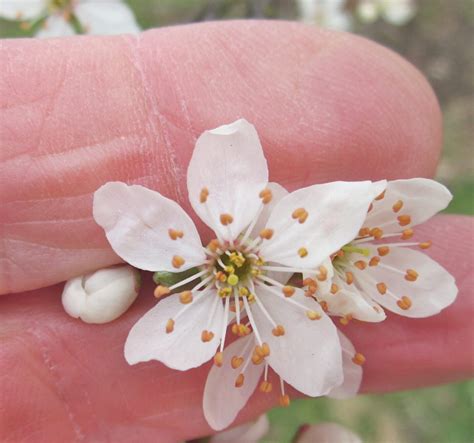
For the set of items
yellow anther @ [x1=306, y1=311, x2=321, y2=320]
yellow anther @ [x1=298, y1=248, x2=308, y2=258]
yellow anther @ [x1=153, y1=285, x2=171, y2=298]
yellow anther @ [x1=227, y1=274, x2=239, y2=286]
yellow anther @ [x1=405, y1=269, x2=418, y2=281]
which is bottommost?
yellow anther @ [x1=405, y1=269, x2=418, y2=281]

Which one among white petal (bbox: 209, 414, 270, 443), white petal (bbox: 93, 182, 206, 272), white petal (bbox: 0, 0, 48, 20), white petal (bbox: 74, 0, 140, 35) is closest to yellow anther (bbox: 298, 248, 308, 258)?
white petal (bbox: 93, 182, 206, 272)

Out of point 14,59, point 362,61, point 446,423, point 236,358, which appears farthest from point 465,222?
point 446,423

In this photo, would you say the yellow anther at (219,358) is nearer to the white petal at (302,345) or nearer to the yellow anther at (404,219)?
the white petal at (302,345)

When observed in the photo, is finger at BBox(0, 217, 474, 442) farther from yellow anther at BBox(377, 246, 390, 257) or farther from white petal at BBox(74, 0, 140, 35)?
white petal at BBox(74, 0, 140, 35)

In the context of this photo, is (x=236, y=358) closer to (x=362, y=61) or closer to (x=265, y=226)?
(x=265, y=226)

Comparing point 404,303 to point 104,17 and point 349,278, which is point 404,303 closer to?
point 349,278

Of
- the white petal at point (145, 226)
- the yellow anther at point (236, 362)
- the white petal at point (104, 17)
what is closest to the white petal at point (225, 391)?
the yellow anther at point (236, 362)

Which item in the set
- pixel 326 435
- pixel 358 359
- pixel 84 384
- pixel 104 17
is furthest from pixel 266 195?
pixel 104 17
